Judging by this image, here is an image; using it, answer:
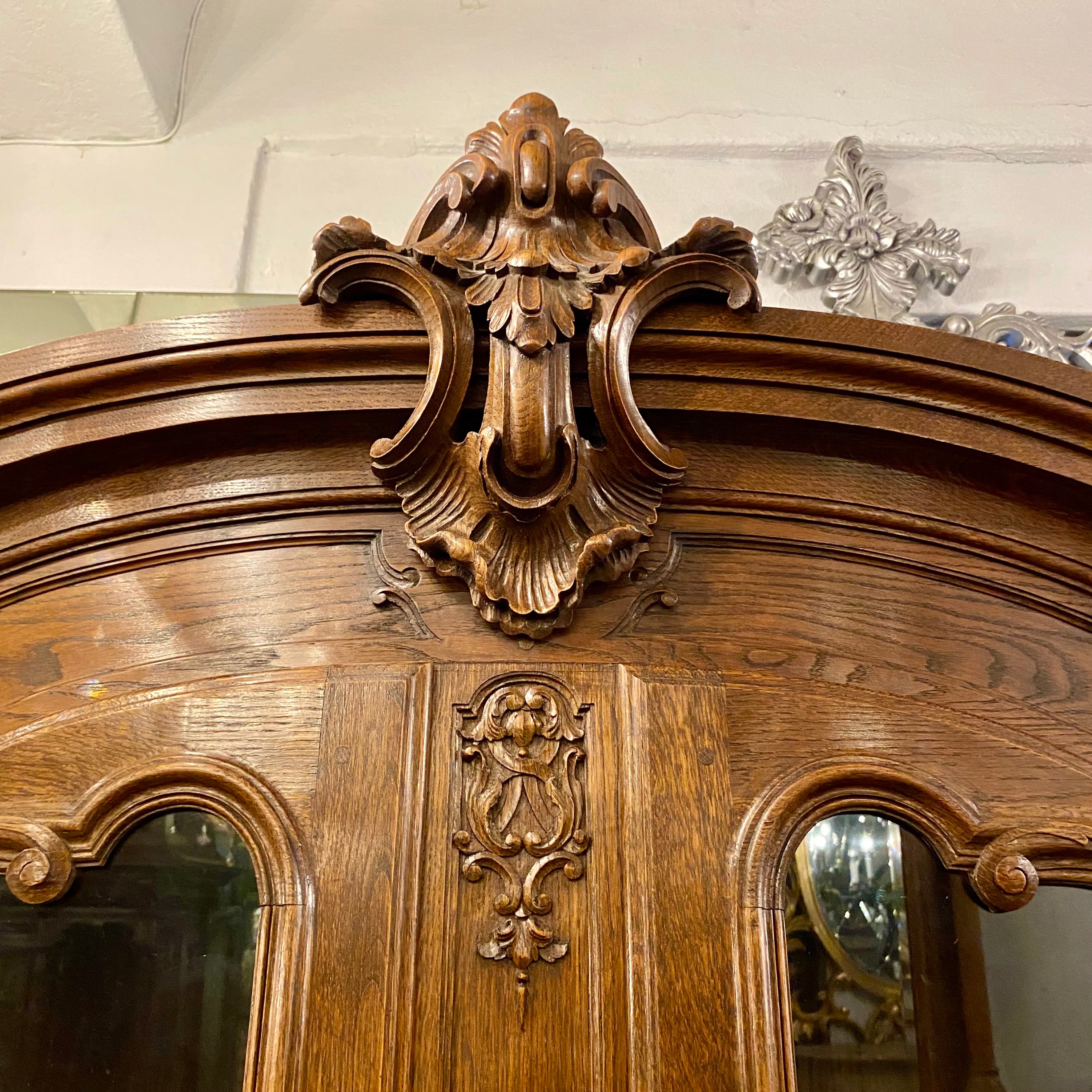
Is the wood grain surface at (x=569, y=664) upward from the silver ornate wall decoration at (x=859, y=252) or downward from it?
downward

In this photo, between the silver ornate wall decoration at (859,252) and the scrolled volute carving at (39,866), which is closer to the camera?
the scrolled volute carving at (39,866)

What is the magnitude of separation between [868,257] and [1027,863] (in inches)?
29.6

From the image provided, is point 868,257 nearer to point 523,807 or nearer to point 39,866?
point 523,807

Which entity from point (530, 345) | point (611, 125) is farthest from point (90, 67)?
point (530, 345)

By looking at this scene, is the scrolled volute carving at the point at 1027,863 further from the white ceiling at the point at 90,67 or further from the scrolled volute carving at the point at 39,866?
the white ceiling at the point at 90,67

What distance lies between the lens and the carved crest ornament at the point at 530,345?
58cm

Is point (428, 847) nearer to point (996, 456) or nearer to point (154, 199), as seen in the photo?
point (996, 456)

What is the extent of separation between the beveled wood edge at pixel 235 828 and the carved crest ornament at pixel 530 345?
0.20 metres

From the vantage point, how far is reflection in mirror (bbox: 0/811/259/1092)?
1.86ft

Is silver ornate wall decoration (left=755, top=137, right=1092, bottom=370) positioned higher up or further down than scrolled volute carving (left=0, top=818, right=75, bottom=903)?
higher up

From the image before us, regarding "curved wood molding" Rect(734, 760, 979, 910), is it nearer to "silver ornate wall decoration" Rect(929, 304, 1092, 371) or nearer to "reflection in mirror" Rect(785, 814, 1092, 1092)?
"reflection in mirror" Rect(785, 814, 1092, 1092)

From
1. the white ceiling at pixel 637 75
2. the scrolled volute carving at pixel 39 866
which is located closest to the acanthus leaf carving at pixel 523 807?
the scrolled volute carving at pixel 39 866

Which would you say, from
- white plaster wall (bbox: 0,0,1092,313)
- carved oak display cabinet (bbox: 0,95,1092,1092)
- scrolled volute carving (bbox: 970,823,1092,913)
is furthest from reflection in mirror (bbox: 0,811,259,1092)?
white plaster wall (bbox: 0,0,1092,313)

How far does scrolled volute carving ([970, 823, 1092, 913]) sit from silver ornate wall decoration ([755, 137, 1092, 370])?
631 mm
